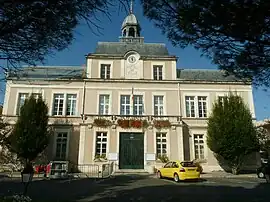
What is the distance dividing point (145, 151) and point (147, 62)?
8.42m

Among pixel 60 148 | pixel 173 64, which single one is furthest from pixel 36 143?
pixel 173 64

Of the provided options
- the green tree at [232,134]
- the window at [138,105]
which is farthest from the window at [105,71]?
the green tree at [232,134]

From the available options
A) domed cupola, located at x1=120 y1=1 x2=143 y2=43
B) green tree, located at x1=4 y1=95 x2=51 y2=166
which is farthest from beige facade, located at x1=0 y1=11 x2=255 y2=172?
domed cupola, located at x1=120 y1=1 x2=143 y2=43

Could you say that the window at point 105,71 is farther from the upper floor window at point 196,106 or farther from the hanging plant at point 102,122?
the upper floor window at point 196,106

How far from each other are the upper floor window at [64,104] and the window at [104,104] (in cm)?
230

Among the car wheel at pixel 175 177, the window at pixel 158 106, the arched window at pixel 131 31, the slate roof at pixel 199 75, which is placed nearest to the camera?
the car wheel at pixel 175 177

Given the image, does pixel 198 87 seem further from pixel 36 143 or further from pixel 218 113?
pixel 36 143

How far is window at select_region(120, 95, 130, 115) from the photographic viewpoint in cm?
2308

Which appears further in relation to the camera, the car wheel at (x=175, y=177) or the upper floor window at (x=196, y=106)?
the upper floor window at (x=196, y=106)

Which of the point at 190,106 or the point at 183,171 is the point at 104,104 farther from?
the point at 183,171

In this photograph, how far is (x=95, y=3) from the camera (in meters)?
5.22

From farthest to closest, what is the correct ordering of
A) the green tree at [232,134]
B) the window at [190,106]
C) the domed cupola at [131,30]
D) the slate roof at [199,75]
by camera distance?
the domed cupola at [131,30] < the slate roof at [199,75] < the window at [190,106] < the green tree at [232,134]

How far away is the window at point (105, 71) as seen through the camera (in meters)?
24.2

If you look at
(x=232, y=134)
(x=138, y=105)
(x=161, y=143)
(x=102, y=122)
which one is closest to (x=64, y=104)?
(x=102, y=122)
